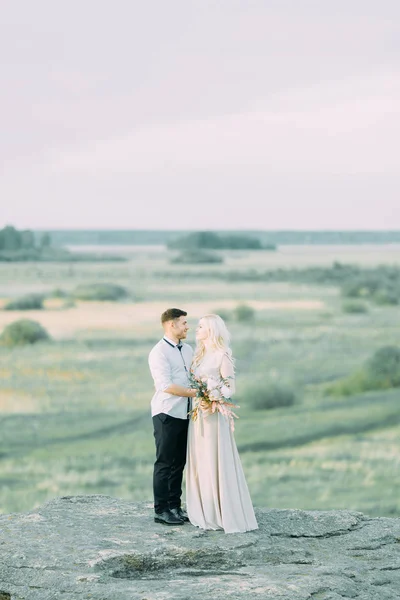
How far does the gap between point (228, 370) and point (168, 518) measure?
1.54 meters

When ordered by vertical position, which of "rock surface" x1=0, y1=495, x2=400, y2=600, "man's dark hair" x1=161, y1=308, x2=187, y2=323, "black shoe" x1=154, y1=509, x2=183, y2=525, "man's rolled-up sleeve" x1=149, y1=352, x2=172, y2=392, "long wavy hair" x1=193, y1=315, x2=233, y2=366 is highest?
"man's dark hair" x1=161, y1=308, x2=187, y2=323

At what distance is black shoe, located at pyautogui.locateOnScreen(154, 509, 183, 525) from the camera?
8883 mm

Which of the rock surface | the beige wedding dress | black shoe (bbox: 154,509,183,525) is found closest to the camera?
the rock surface

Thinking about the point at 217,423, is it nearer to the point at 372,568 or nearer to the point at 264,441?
the point at 372,568

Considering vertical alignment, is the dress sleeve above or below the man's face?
below

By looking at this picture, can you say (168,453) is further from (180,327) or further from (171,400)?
(180,327)

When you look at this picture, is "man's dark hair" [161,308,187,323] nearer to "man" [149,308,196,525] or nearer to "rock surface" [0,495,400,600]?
"man" [149,308,196,525]

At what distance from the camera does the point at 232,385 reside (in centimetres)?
837

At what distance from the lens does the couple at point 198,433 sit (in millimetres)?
8336

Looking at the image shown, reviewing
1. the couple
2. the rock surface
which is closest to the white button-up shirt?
the couple

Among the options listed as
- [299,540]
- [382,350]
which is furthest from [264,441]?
[299,540]

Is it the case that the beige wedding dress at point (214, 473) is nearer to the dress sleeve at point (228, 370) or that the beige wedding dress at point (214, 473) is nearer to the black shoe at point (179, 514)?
the dress sleeve at point (228, 370)

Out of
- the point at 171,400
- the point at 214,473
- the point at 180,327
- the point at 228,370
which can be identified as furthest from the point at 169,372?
the point at 214,473

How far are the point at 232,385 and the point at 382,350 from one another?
2324 cm
